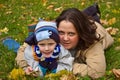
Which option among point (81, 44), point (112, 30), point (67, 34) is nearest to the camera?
point (67, 34)

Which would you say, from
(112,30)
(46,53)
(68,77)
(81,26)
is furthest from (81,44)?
(112,30)

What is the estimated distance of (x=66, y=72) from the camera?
3838 mm

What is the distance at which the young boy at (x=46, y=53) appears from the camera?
12.8 ft

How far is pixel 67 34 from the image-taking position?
4.14 m

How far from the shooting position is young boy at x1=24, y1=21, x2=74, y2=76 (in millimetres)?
3902

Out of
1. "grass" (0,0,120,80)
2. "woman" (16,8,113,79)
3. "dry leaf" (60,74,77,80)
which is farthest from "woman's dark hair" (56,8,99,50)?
"dry leaf" (60,74,77,80)

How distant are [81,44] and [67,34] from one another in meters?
0.27

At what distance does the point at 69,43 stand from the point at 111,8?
9.39 feet

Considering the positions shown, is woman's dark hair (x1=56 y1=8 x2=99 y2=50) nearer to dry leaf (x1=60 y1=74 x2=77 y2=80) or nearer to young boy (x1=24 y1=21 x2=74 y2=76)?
young boy (x1=24 y1=21 x2=74 y2=76)

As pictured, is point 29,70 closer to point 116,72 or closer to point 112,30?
point 116,72

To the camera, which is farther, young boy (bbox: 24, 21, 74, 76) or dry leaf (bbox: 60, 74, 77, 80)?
young boy (bbox: 24, 21, 74, 76)

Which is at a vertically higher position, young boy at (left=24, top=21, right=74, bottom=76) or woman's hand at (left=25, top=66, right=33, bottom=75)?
young boy at (left=24, top=21, right=74, bottom=76)

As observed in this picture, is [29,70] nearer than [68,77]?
No

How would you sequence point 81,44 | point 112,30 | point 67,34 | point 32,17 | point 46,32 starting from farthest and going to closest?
point 32,17
point 112,30
point 81,44
point 67,34
point 46,32
